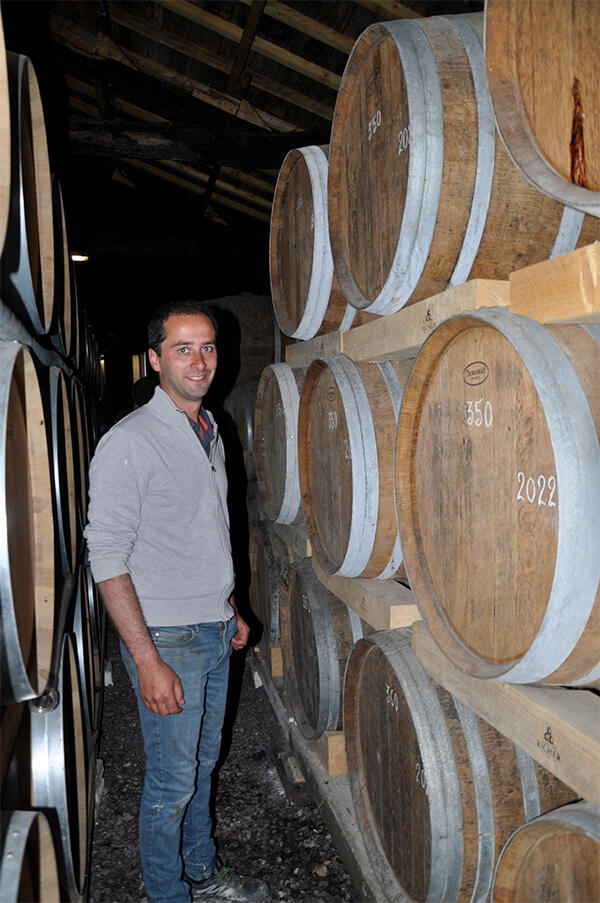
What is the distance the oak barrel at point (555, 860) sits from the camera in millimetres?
1213

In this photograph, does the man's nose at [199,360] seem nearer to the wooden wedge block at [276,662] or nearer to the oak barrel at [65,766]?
the oak barrel at [65,766]

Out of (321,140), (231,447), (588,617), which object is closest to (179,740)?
(588,617)

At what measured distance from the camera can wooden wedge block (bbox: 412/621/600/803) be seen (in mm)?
1286

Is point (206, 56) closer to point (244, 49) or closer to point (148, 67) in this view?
point (244, 49)

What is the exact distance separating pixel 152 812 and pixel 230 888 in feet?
1.87

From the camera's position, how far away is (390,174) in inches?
75.2

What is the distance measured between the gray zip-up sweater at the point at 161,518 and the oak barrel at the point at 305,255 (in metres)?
0.86

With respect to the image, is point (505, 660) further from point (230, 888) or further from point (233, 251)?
point (233, 251)

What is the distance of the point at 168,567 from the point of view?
Result: 2.55 m

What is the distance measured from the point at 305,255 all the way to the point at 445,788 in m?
2.28

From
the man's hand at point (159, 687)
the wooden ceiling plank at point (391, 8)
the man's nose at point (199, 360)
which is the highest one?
the wooden ceiling plank at point (391, 8)

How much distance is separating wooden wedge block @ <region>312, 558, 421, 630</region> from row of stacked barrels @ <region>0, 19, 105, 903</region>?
3.64 ft

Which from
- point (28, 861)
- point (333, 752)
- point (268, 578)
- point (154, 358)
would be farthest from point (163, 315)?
point (268, 578)

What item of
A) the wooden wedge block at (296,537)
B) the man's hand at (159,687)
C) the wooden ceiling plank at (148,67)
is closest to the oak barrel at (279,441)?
the wooden wedge block at (296,537)
